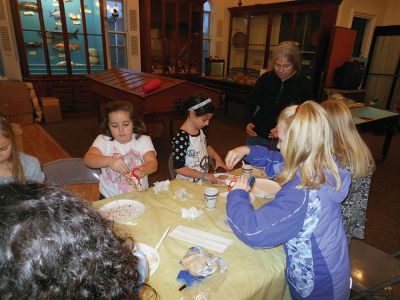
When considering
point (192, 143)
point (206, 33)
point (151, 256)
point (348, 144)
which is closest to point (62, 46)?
point (206, 33)

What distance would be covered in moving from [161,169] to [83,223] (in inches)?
134

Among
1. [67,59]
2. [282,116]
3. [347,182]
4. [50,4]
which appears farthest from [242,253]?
[50,4]

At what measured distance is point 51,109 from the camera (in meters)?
5.76

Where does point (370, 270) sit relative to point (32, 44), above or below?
below

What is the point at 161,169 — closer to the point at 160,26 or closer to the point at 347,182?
the point at 347,182

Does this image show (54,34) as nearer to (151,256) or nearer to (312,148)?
(151,256)

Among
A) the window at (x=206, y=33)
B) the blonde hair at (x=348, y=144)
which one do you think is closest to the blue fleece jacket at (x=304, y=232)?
the blonde hair at (x=348, y=144)

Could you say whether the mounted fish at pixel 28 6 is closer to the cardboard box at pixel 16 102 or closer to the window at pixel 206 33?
the cardboard box at pixel 16 102

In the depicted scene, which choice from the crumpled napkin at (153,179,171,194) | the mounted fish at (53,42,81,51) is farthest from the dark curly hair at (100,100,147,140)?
the mounted fish at (53,42,81,51)

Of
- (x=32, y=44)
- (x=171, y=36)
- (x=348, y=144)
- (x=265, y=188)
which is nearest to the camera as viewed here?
(x=348, y=144)

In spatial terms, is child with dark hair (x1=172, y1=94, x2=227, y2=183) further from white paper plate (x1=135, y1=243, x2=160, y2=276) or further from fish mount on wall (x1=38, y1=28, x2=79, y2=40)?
fish mount on wall (x1=38, y1=28, x2=79, y2=40)

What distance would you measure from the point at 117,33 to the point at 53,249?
23.5ft

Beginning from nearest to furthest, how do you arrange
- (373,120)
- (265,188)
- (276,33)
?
(265,188), (373,120), (276,33)

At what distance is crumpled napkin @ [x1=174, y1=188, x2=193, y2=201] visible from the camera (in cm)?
148
